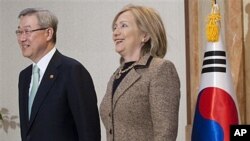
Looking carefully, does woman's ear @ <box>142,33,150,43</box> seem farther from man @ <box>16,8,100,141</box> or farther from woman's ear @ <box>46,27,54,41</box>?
woman's ear @ <box>46,27,54,41</box>

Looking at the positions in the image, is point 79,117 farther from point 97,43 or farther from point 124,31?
point 97,43

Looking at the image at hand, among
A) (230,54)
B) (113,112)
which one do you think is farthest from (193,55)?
(113,112)

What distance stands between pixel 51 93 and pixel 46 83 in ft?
0.19

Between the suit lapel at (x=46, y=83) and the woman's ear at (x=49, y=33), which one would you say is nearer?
the suit lapel at (x=46, y=83)

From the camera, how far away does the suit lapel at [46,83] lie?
7.16ft

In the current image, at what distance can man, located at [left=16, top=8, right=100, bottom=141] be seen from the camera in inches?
84.6

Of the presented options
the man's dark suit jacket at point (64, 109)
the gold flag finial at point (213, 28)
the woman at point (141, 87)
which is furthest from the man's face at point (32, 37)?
the gold flag finial at point (213, 28)

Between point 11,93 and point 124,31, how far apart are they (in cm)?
230

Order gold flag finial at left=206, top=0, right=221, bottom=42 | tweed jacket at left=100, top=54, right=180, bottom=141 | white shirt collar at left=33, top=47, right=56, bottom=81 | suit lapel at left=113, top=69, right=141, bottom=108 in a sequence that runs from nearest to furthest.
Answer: tweed jacket at left=100, top=54, right=180, bottom=141
suit lapel at left=113, top=69, right=141, bottom=108
gold flag finial at left=206, top=0, right=221, bottom=42
white shirt collar at left=33, top=47, right=56, bottom=81

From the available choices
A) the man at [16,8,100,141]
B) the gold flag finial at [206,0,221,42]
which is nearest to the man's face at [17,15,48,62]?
the man at [16,8,100,141]

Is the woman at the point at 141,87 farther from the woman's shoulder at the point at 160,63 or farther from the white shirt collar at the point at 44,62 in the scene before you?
the white shirt collar at the point at 44,62

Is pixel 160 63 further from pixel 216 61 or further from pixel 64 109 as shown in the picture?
pixel 64 109

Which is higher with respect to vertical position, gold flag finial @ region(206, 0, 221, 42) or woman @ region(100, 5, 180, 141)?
gold flag finial @ region(206, 0, 221, 42)

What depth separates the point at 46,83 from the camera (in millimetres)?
2219
